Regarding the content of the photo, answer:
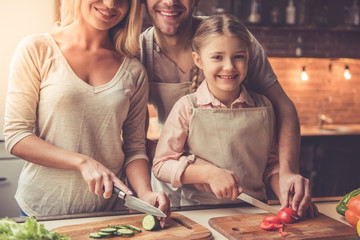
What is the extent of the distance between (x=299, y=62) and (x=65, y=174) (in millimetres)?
3629

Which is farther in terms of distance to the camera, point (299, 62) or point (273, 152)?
point (299, 62)

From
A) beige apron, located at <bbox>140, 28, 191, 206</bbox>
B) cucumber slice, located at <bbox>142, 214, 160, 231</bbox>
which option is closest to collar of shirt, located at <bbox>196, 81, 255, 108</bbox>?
beige apron, located at <bbox>140, 28, 191, 206</bbox>

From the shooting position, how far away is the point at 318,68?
191 inches

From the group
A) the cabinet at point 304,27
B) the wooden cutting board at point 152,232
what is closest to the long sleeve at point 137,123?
the wooden cutting board at point 152,232

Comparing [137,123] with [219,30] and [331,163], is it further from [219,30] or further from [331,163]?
[331,163]

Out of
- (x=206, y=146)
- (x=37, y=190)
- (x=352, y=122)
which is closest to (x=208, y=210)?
(x=206, y=146)

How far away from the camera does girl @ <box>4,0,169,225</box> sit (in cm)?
149

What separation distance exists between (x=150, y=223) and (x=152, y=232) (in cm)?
3

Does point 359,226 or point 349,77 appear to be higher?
point 349,77

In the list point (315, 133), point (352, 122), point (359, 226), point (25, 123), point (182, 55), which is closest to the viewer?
point (359, 226)

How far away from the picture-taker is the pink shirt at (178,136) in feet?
5.14

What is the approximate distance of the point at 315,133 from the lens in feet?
13.7

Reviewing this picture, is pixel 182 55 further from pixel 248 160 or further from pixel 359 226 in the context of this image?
pixel 359 226

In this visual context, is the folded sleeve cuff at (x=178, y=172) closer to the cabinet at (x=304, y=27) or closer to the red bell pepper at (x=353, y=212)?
the red bell pepper at (x=353, y=212)
